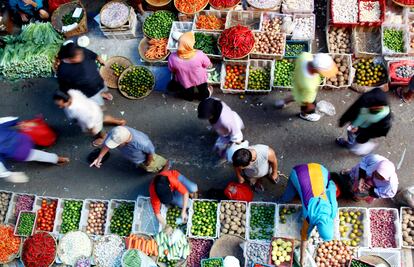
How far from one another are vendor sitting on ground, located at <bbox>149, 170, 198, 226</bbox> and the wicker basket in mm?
3505

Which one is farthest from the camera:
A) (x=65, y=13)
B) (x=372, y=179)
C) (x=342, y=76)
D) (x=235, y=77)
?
(x=65, y=13)

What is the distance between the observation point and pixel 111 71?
284 inches

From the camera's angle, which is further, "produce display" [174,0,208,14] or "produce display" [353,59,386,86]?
"produce display" [174,0,208,14]

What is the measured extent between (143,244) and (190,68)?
2.44 meters

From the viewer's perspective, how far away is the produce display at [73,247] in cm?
590

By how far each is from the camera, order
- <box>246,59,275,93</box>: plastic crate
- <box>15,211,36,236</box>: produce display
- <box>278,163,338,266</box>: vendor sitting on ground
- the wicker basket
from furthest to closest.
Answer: the wicker basket, <box>246,59,275,93</box>: plastic crate, <box>15,211,36,236</box>: produce display, <box>278,163,338,266</box>: vendor sitting on ground

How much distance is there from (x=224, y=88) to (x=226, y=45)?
2.13 ft

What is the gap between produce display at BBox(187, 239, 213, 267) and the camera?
582cm

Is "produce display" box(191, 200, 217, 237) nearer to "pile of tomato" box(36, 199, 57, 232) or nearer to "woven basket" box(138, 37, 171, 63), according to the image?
"pile of tomato" box(36, 199, 57, 232)

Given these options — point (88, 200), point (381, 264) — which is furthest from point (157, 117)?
point (381, 264)

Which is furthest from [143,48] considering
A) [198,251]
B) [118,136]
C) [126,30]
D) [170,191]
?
[198,251]

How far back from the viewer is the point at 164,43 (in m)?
7.13

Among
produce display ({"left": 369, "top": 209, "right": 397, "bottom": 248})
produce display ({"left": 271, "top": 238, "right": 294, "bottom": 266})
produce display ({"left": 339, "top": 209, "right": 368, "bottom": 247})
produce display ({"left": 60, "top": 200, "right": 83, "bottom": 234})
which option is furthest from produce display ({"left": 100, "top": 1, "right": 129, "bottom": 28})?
produce display ({"left": 369, "top": 209, "right": 397, "bottom": 248})

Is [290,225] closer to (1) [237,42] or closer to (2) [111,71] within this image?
(1) [237,42]
